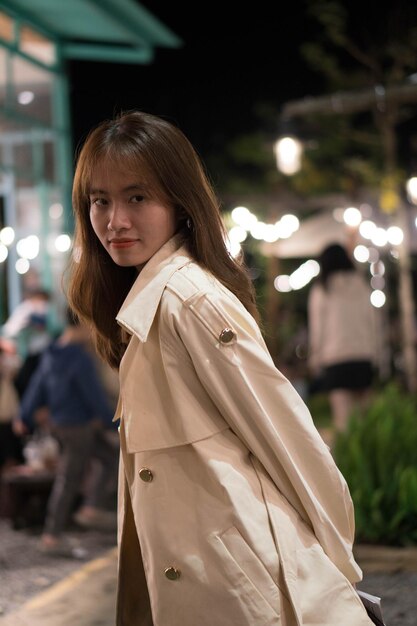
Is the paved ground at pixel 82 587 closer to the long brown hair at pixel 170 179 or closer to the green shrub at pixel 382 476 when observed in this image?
the green shrub at pixel 382 476

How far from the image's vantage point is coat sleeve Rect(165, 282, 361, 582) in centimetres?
215

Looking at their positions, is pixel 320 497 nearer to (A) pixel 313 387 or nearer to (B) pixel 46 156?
(B) pixel 46 156

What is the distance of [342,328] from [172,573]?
7.36 m

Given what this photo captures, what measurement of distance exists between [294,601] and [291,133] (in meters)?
11.4

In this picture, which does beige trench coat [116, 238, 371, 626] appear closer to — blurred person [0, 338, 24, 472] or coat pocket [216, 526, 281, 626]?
coat pocket [216, 526, 281, 626]

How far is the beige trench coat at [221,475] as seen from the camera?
2.11 m

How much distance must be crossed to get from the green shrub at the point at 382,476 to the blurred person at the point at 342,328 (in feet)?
6.76

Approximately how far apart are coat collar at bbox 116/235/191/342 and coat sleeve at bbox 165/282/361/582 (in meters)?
0.08

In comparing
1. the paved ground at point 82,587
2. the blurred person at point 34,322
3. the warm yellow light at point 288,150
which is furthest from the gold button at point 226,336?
the warm yellow light at point 288,150

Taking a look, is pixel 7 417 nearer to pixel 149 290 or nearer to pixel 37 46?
pixel 37 46

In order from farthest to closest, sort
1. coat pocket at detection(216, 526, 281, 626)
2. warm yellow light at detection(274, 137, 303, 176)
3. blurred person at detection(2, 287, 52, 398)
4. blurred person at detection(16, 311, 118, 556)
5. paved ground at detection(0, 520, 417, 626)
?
1. warm yellow light at detection(274, 137, 303, 176)
2. blurred person at detection(2, 287, 52, 398)
3. blurred person at detection(16, 311, 118, 556)
4. paved ground at detection(0, 520, 417, 626)
5. coat pocket at detection(216, 526, 281, 626)

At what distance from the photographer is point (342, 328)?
9.34 meters

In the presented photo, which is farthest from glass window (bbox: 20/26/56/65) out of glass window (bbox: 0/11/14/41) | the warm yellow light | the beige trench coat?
the beige trench coat

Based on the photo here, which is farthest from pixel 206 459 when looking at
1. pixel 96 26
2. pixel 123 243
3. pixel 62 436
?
pixel 96 26
